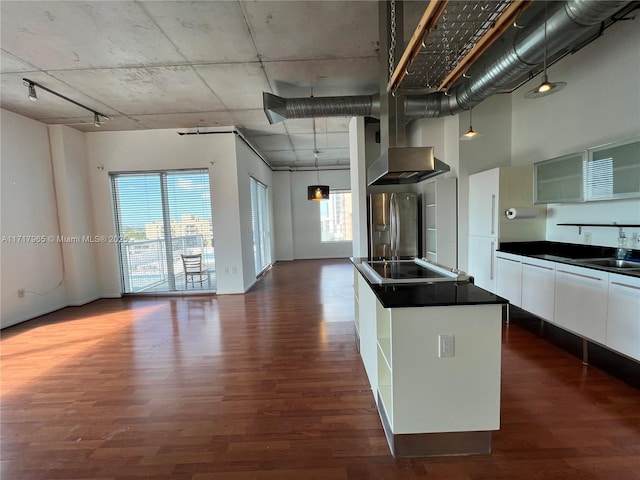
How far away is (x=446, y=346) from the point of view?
1651 mm

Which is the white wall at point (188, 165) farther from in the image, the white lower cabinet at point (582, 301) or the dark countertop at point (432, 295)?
the white lower cabinet at point (582, 301)

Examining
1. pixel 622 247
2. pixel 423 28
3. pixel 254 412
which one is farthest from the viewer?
pixel 622 247

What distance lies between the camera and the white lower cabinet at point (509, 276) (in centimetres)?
349

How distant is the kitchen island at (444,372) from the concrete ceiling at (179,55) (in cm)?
260

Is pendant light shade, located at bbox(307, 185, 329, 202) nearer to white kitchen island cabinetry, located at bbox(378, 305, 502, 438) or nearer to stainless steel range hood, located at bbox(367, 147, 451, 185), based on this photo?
stainless steel range hood, located at bbox(367, 147, 451, 185)

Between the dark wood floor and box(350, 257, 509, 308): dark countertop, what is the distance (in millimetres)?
958

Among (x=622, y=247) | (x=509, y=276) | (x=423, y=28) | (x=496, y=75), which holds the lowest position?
(x=509, y=276)

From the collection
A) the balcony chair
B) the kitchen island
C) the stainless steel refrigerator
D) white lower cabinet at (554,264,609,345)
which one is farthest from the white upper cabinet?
the balcony chair

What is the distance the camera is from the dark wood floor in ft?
5.55

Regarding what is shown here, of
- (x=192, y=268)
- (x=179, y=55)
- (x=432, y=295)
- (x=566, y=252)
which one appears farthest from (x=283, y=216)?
(x=432, y=295)

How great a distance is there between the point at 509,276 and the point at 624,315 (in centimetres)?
139

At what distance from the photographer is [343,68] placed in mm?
3504

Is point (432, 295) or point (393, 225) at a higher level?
point (393, 225)

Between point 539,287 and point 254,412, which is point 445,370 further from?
point 539,287
